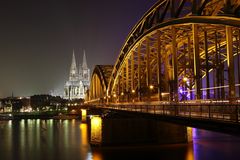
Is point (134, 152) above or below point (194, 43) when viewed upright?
below

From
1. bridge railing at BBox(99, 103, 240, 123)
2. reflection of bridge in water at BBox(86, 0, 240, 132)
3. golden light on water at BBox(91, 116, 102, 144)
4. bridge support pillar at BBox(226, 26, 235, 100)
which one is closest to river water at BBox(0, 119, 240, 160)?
golden light on water at BBox(91, 116, 102, 144)

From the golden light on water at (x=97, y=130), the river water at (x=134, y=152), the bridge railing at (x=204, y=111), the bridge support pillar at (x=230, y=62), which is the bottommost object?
the river water at (x=134, y=152)

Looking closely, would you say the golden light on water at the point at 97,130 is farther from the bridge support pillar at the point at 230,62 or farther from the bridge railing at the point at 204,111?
the bridge support pillar at the point at 230,62

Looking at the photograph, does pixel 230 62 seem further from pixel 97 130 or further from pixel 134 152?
pixel 97 130

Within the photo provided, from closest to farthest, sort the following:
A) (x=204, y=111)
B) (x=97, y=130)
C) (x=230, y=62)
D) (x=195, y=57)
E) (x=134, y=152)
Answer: (x=204, y=111) < (x=230, y=62) < (x=195, y=57) < (x=134, y=152) < (x=97, y=130)

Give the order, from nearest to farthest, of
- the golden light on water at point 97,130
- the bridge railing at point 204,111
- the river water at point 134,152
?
the bridge railing at point 204,111
the river water at point 134,152
the golden light on water at point 97,130

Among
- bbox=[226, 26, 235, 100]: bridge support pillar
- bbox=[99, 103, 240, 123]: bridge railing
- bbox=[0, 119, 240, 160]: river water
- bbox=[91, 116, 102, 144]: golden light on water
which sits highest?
bbox=[226, 26, 235, 100]: bridge support pillar

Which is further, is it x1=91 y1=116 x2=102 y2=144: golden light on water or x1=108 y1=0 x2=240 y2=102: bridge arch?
x1=91 y1=116 x2=102 y2=144: golden light on water

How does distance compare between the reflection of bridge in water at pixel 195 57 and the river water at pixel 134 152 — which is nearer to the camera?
the reflection of bridge in water at pixel 195 57

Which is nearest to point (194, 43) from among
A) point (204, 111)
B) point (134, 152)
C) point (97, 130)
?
point (204, 111)

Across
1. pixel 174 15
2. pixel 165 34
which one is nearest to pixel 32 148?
pixel 165 34


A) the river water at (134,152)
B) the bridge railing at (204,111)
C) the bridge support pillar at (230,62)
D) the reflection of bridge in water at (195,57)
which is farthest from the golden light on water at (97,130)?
the bridge support pillar at (230,62)

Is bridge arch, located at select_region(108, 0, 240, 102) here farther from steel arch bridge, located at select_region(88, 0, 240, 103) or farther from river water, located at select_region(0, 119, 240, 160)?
river water, located at select_region(0, 119, 240, 160)

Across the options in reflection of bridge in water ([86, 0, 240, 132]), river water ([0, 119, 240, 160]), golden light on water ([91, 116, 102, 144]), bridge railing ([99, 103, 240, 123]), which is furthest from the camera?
golden light on water ([91, 116, 102, 144])
